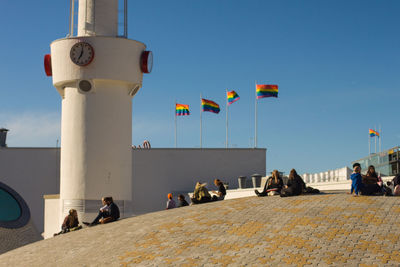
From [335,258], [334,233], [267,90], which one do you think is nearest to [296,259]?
[335,258]

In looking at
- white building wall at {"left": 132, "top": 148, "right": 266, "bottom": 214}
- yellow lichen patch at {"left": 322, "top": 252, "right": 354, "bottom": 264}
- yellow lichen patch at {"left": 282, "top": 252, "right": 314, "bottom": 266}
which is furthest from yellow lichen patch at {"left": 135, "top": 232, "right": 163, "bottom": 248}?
white building wall at {"left": 132, "top": 148, "right": 266, "bottom": 214}

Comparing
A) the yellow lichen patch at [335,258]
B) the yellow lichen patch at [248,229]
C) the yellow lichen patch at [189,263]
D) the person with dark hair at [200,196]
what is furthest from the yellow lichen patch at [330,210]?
the person with dark hair at [200,196]

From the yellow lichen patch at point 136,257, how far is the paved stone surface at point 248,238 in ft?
0.09

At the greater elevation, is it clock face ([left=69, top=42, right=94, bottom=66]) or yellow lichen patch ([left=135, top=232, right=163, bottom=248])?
clock face ([left=69, top=42, right=94, bottom=66])

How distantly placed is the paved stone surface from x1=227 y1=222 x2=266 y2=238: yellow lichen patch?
30mm

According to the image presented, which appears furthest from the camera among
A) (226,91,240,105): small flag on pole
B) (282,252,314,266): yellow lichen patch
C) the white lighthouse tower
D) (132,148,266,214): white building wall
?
(226,91,240,105): small flag on pole

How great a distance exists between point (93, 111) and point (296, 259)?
18.2 meters

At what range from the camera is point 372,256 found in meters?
13.3

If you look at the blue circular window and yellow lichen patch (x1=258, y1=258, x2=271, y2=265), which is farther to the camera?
the blue circular window

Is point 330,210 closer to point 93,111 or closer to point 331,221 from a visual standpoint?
point 331,221

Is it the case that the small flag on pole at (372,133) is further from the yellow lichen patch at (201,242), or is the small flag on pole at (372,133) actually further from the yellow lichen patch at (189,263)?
the yellow lichen patch at (189,263)

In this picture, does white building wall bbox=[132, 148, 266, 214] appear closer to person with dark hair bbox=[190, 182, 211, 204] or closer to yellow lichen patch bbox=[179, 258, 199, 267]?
person with dark hair bbox=[190, 182, 211, 204]

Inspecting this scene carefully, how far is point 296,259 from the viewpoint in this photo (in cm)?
1355

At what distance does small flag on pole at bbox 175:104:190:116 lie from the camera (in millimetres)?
48781
